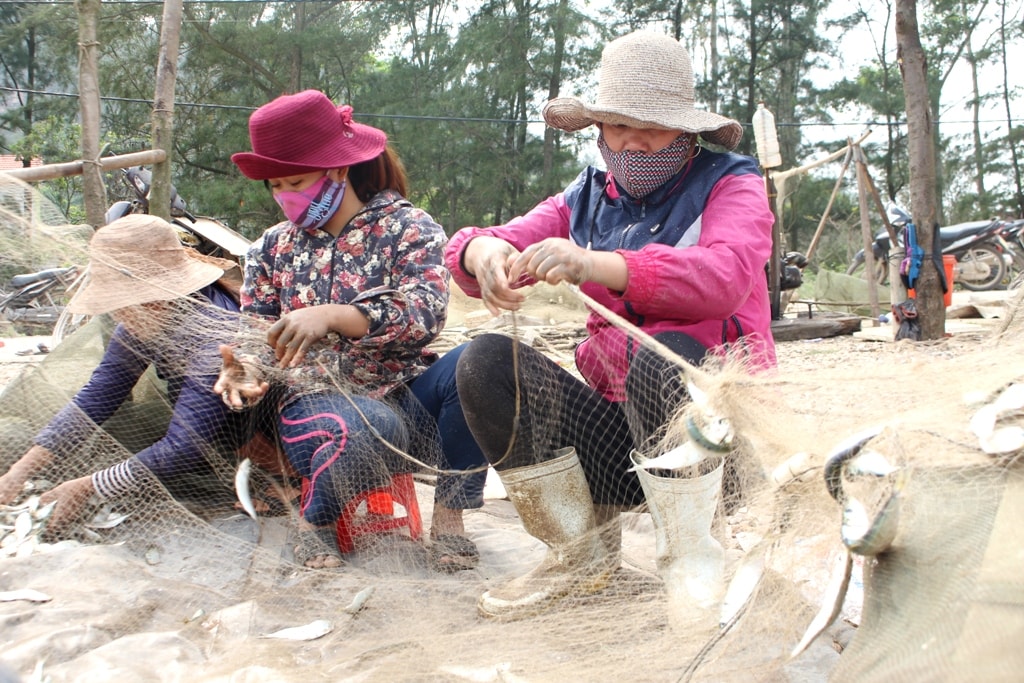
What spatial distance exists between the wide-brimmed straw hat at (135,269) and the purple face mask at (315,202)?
404 millimetres

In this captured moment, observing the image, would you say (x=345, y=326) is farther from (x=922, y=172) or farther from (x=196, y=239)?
(x=922, y=172)

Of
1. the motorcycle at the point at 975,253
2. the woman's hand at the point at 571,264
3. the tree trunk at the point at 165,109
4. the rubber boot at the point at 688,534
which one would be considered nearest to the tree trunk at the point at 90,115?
the tree trunk at the point at 165,109

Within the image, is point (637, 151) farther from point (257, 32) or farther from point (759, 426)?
point (257, 32)

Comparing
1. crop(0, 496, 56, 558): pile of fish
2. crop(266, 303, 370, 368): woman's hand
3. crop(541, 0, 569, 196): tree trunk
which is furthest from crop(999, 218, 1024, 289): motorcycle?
crop(0, 496, 56, 558): pile of fish

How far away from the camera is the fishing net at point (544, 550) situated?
1.14 metres

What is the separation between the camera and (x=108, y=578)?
2209 millimetres

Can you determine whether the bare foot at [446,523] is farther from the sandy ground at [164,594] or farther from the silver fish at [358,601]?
the silver fish at [358,601]

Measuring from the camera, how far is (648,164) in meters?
2.00

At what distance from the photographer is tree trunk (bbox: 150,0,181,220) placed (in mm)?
4031

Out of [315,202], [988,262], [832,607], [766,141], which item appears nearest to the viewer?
[832,607]

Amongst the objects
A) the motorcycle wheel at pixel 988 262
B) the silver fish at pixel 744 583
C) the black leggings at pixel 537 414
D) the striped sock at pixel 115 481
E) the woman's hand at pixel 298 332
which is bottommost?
the motorcycle wheel at pixel 988 262

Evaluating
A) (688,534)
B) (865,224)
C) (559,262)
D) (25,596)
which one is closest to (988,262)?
(865,224)

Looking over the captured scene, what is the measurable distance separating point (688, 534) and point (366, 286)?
1.15 metres

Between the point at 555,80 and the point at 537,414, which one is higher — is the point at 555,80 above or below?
above
